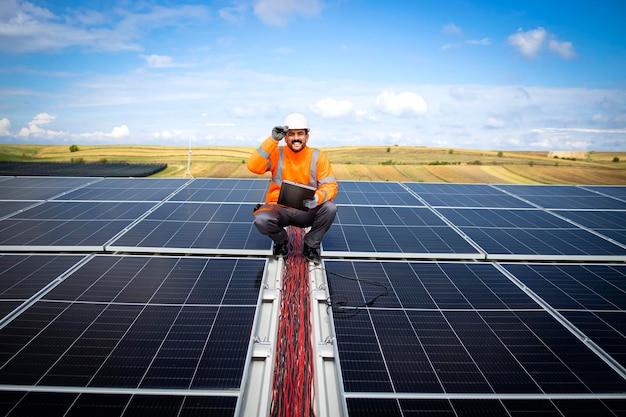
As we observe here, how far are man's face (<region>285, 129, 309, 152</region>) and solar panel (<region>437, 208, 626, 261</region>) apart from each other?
13.3 feet

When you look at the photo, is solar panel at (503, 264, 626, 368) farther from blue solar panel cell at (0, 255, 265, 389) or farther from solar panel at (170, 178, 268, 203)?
solar panel at (170, 178, 268, 203)

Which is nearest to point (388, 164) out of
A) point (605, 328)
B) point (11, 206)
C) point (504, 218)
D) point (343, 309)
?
point (504, 218)

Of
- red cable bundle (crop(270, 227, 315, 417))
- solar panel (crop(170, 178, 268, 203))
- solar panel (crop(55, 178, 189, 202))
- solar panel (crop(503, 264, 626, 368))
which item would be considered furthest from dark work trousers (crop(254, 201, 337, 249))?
solar panel (crop(55, 178, 189, 202))

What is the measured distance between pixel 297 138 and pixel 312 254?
7.14 feet

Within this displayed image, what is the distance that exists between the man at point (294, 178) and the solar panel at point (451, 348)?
1.08 meters

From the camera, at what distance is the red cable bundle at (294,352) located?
115 inches

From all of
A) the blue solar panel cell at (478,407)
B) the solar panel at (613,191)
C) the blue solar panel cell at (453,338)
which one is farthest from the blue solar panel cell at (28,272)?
the solar panel at (613,191)

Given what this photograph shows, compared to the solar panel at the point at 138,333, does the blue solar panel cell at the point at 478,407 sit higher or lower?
lower

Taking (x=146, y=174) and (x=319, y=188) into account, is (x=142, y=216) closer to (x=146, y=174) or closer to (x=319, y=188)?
(x=319, y=188)

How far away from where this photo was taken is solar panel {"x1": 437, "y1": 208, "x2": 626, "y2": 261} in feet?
18.3

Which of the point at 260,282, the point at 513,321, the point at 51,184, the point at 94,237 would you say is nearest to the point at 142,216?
the point at 94,237

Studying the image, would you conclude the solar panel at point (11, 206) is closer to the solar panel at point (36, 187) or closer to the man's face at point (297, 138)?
the solar panel at point (36, 187)

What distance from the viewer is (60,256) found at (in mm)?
5023

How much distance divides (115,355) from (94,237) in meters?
3.51
